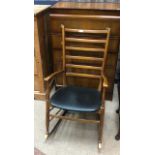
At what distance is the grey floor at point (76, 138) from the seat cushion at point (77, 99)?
0.38 metres

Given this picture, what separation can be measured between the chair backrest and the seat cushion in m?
0.17

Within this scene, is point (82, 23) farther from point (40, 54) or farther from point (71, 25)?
point (40, 54)

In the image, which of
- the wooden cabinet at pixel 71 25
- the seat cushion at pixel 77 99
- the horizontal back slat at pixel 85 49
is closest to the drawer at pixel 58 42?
the wooden cabinet at pixel 71 25

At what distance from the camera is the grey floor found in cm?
178

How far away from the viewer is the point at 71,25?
6.72ft

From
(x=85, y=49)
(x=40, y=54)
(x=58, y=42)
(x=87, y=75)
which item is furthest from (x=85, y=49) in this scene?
(x=40, y=54)

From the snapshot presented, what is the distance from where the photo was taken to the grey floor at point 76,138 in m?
1.78

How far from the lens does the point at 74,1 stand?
233cm

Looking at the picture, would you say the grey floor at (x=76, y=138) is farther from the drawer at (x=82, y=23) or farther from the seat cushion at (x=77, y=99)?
the drawer at (x=82, y=23)

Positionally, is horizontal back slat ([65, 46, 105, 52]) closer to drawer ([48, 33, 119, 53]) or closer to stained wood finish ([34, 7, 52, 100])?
drawer ([48, 33, 119, 53])
